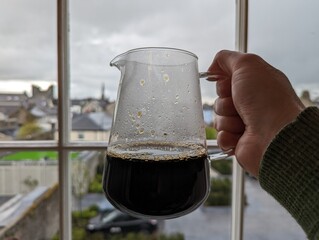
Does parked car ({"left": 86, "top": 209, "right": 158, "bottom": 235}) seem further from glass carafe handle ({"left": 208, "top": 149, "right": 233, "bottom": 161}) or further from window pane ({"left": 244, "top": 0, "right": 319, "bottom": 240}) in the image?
glass carafe handle ({"left": 208, "top": 149, "right": 233, "bottom": 161})

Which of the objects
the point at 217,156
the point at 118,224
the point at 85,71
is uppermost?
the point at 85,71

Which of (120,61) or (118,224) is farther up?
(120,61)

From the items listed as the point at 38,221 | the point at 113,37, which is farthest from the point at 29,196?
the point at 113,37

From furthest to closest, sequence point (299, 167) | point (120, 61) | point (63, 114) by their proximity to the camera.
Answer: point (63, 114), point (120, 61), point (299, 167)

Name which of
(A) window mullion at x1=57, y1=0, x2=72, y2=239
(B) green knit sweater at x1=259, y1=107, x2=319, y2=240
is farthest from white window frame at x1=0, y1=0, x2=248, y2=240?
(B) green knit sweater at x1=259, y1=107, x2=319, y2=240

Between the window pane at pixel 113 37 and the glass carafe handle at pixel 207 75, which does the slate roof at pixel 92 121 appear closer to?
the window pane at pixel 113 37

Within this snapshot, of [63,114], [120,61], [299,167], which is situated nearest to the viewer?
[299,167]

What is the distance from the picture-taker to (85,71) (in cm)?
90

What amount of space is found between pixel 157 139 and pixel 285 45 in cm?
61

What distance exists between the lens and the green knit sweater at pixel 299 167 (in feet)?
1.27

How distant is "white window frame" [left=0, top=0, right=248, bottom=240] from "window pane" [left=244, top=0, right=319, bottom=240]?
0.03m

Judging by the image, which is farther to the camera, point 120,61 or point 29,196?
point 29,196

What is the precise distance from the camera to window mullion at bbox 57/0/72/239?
2.78ft

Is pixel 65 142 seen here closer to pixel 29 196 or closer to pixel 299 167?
pixel 29 196
